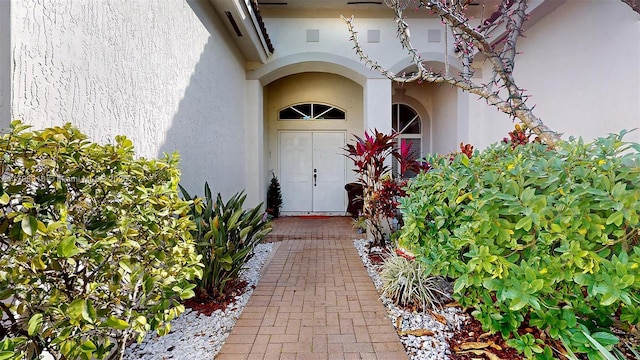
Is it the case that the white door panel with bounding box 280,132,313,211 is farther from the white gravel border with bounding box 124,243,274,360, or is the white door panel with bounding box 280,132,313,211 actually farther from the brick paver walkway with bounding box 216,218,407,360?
the white gravel border with bounding box 124,243,274,360

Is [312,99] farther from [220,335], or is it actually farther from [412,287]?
[220,335]

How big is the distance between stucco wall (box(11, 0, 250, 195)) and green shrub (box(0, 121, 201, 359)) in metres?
0.62

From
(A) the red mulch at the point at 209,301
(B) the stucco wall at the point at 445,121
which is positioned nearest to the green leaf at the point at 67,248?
(A) the red mulch at the point at 209,301


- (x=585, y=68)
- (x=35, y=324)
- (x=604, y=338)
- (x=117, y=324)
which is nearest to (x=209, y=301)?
(x=117, y=324)

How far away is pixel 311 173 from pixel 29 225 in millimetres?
8080

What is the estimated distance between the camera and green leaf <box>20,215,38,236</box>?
1.24 m

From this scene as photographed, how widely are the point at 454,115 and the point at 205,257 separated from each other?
22.6 feet

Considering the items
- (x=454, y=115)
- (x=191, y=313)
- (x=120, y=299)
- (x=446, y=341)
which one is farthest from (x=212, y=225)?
(x=454, y=115)

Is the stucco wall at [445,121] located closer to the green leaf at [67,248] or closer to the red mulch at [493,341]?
the red mulch at [493,341]

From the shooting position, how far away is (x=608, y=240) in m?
1.80

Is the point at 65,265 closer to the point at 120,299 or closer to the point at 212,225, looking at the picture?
the point at 120,299

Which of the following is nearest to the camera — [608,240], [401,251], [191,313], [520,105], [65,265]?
[65,265]

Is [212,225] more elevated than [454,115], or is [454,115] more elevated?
[454,115]

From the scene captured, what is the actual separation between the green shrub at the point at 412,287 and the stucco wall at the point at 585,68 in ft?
11.4
